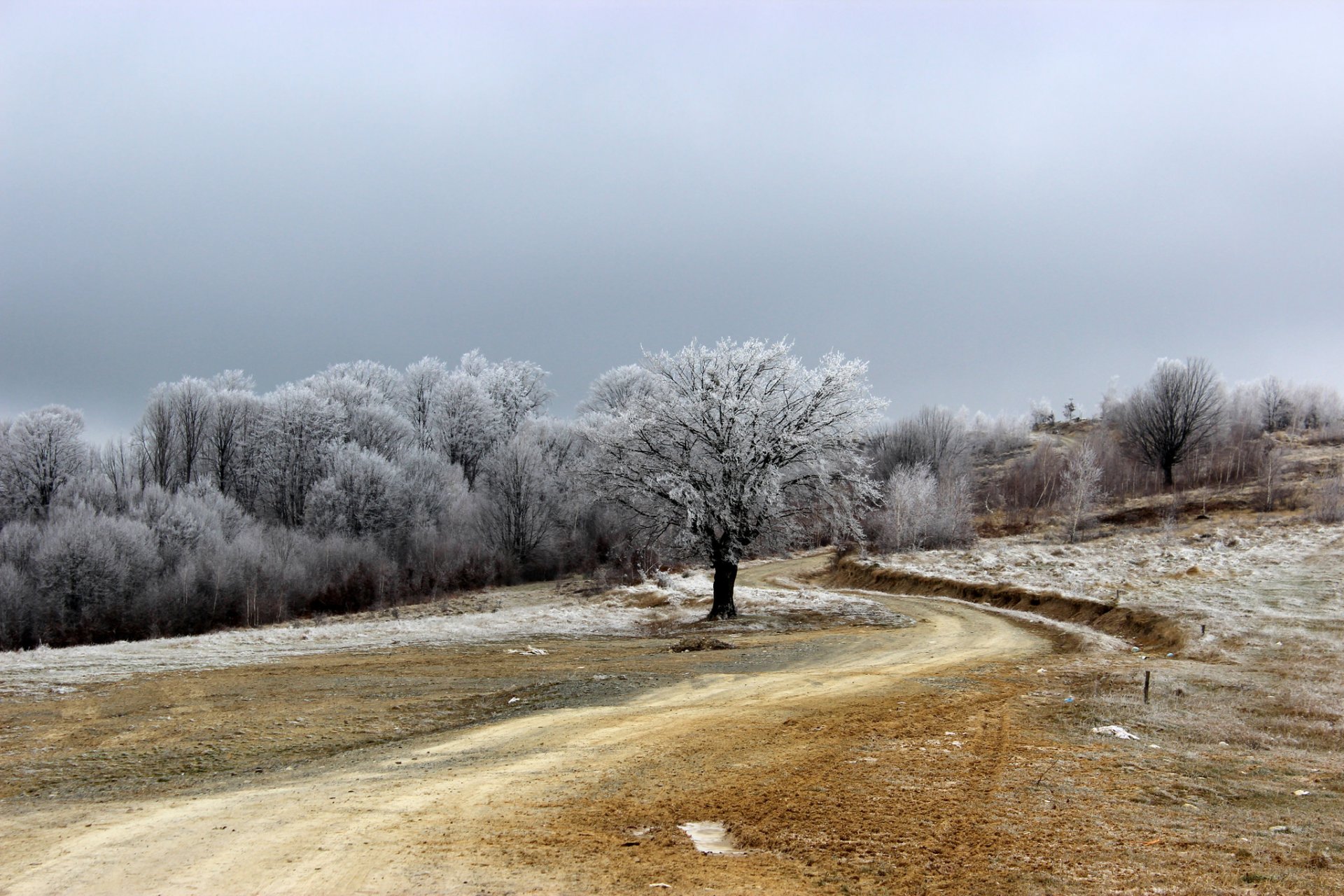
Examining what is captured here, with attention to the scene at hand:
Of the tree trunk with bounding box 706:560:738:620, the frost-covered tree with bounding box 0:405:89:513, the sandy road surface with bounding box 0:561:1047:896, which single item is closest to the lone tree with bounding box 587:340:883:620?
the tree trunk with bounding box 706:560:738:620

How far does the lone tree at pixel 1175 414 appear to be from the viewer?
75750 mm

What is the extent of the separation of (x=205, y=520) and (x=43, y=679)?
40.0 meters

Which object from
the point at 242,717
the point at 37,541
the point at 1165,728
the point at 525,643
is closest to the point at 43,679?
the point at 242,717

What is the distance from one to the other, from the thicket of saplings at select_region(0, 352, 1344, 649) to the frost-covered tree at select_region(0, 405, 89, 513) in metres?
0.13

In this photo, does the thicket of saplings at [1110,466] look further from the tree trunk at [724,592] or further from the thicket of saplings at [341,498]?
the tree trunk at [724,592]

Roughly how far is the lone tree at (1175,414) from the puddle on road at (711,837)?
81.4 meters

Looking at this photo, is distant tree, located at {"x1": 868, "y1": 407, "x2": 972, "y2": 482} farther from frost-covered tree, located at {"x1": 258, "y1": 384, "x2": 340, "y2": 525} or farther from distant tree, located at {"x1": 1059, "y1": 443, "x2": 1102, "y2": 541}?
frost-covered tree, located at {"x1": 258, "y1": 384, "x2": 340, "y2": 525}

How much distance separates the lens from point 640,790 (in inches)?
345

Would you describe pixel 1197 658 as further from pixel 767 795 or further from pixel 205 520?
pixel 205 520

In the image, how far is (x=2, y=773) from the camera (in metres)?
10.1

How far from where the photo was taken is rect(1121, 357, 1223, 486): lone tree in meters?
75.8

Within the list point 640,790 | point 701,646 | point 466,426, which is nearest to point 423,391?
point 466,426

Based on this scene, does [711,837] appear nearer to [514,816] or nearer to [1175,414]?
[514,816]

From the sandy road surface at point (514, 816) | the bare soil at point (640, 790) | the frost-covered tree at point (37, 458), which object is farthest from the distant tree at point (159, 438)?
the sandy road surface at point (514, 816)
